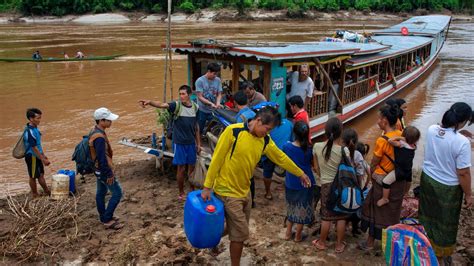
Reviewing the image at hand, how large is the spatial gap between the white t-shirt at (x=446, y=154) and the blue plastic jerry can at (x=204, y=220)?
191 centimetres

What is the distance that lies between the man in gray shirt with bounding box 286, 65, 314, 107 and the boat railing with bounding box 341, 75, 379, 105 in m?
2.61

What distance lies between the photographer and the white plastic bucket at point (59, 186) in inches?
223

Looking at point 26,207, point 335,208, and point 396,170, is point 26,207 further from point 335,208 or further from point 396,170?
point 396,170

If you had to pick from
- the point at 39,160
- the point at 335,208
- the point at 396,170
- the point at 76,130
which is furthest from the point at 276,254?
the point at 76,130

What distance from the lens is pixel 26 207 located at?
5086 millimetres

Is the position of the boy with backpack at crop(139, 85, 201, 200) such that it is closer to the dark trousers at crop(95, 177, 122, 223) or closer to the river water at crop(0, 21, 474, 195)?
the dark trousers at crop(95, 177, 122, 223)

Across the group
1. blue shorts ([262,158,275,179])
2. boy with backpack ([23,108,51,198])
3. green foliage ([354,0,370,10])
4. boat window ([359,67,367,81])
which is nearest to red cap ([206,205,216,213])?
blue shorts ([262,158,275,179])

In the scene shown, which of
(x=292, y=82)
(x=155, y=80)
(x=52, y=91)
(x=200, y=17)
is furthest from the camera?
(x=200, y=17)

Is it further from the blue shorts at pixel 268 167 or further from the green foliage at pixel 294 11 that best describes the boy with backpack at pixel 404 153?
the green foliage at pixel 294 11

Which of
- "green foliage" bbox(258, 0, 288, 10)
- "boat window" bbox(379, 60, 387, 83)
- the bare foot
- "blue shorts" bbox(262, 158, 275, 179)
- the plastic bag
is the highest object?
"green foliage" bbox(258, 0, 288, 10)

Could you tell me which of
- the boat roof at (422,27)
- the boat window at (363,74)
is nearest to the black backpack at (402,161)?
the boat window at (363,74)

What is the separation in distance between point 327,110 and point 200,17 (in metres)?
48.5

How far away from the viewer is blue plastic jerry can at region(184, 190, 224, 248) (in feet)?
11.3

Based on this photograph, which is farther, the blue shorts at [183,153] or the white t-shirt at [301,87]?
the white t-shirt at [301,87]
